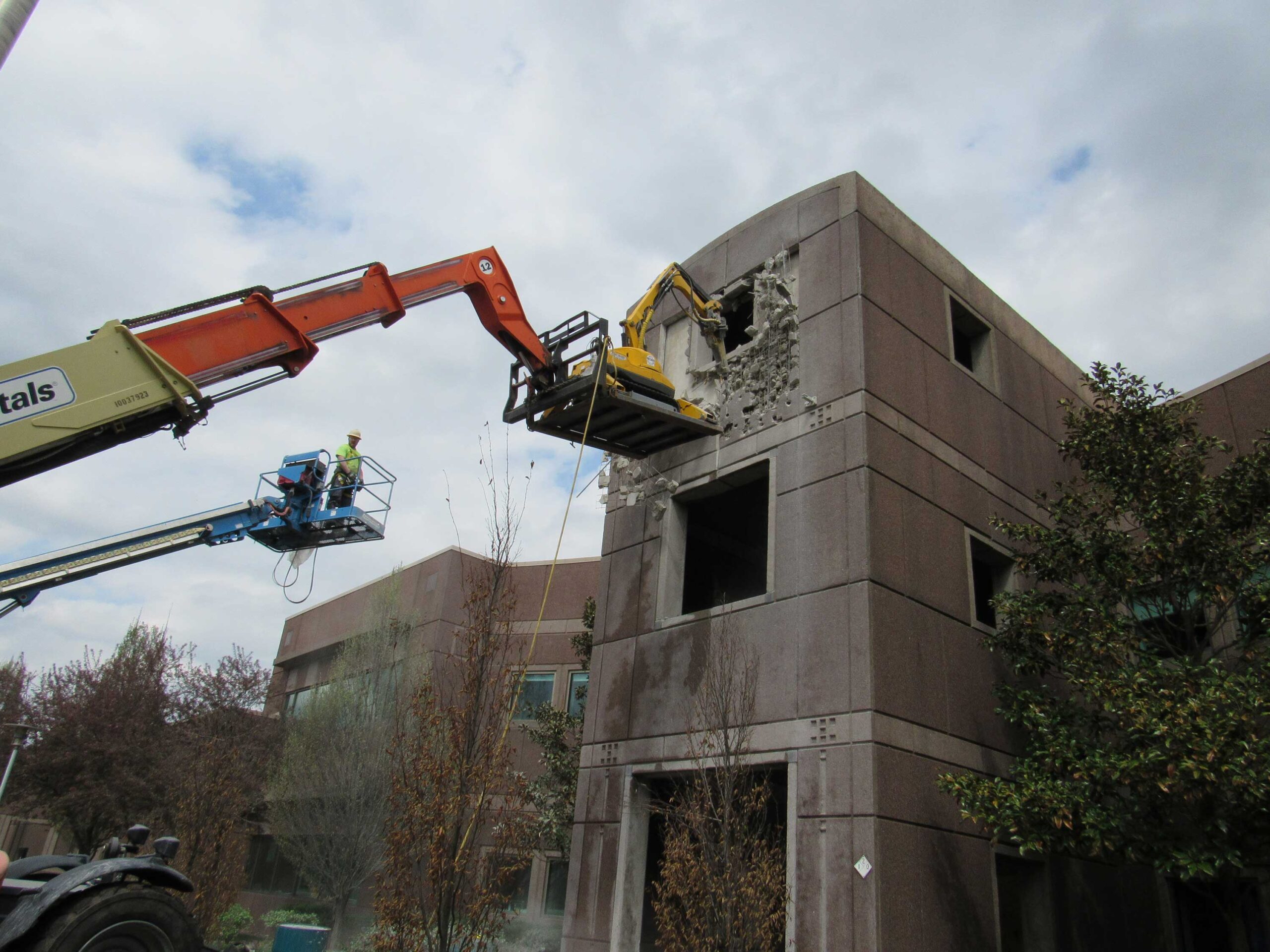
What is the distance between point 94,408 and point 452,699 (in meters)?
6.11

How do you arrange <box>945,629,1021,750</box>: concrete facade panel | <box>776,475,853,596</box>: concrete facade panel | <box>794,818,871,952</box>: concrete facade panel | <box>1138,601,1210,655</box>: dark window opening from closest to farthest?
<box>794,818,871,952</box>: concrete facade panel < <box>1138,601,1210,655</box>: dark window opening < <box>776,475,853,596</box>: concrete facade panel < <box>945,629,1021,750</box>: concrete facade panel

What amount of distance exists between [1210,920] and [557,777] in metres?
13.2

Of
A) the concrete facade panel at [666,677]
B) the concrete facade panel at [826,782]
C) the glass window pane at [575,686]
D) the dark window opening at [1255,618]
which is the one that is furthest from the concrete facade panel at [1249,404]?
the glass window pane at [575,686]

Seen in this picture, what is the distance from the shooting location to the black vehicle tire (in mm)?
5590

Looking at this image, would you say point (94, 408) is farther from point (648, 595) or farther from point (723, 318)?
point (723, 318)

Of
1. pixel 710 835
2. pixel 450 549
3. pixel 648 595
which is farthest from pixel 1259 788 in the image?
pixel 450 549

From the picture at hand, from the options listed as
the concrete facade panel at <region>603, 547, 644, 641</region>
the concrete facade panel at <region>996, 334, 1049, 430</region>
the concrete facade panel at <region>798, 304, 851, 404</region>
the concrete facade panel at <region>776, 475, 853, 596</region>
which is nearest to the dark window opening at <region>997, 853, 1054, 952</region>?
the concrete facade panel at <region>776, 475, 853, 596</region>

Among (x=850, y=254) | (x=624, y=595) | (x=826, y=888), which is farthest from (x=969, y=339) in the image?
(x=826, y=888)

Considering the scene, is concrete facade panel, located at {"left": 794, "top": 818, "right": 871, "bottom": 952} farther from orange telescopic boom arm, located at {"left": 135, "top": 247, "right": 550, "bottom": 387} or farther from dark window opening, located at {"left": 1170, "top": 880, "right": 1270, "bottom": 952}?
orange telescopic boom arm, located at {"left": 135, "top": 247, "right": 550, "bottom": 387}

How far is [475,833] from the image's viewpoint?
32.9 ft

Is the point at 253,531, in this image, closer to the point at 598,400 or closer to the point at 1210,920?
the point at 598,400

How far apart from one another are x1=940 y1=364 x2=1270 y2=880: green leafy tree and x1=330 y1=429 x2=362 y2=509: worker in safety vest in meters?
11.1

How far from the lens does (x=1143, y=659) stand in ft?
39.0

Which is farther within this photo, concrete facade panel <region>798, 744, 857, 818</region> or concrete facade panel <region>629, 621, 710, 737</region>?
concrete facade panel <region>629, 621, 710, 737</region>
